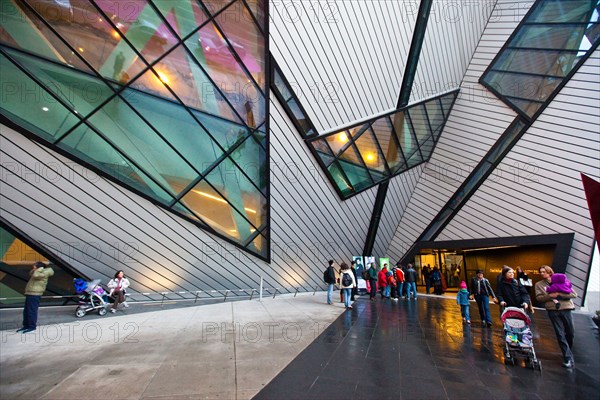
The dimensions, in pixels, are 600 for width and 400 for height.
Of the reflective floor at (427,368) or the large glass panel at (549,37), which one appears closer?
the reflective floor at (427,368)

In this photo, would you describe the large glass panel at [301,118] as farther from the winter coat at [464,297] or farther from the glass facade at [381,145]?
the winter coat at [464,297]

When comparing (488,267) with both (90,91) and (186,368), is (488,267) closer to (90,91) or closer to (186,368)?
(186,368)

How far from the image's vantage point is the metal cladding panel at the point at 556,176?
37.1 feet

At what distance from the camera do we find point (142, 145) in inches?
359

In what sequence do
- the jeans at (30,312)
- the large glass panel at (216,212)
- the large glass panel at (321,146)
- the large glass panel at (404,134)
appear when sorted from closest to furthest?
the jeans at (30,312), the large glass panel at (216,212), the large glass panel at (321,146), the large glass panel at (404,134)

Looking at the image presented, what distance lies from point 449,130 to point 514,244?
7.04 metres

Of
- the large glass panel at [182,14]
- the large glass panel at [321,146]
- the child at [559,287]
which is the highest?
the large glass panel at [182,14]

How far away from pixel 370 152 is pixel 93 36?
37.6ft

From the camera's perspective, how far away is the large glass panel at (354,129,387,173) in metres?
13.6

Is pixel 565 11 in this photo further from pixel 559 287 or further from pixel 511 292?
pixel 559 287

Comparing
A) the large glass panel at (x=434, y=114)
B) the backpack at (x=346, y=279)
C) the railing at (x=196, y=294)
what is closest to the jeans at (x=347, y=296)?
the backpack at (x=346, y=279)

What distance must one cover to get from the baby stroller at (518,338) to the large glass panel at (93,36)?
1120cm

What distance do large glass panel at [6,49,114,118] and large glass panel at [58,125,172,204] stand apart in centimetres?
68

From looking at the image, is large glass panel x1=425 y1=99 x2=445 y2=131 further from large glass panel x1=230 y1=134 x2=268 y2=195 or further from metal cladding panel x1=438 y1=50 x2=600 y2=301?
large glass panel x1=230 y1=134 x2=268 y2=195
